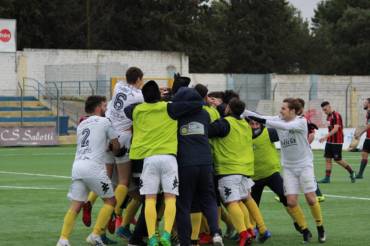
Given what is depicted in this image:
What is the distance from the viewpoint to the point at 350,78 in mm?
53031

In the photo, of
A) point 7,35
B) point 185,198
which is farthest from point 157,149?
point 7,35

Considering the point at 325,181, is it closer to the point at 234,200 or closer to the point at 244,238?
the point at 234,200

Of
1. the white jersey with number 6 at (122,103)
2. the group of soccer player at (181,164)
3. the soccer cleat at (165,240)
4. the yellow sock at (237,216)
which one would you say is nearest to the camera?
the soccer cleat at (165,240)

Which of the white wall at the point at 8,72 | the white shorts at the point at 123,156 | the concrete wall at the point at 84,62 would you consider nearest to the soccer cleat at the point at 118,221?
the white shorts at the point at 123,156

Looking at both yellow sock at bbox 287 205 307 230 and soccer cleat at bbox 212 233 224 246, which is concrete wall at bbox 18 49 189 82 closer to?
yellow sock at bbox 287 205 307 230

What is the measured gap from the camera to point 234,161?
11258 mm

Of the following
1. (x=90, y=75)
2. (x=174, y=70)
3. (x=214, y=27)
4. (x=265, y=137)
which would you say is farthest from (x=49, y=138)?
(x=214, y=27)

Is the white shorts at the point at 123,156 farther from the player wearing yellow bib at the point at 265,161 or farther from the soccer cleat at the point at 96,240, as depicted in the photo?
the player wearing yellow bib at the point at 265,161

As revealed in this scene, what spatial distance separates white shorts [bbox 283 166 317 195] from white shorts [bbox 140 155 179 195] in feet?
6.53

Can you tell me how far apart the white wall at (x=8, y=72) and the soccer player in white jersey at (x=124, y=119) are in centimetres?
3540

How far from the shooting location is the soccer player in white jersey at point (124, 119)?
11.6 meters

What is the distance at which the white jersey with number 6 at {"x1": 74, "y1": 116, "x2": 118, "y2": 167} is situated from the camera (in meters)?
11.0

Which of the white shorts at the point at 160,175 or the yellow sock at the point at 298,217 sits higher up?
the white shorts at the point at 160,175

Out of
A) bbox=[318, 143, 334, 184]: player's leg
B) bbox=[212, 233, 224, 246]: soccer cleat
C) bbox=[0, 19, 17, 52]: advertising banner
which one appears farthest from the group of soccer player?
bbox=[0, 19, 17, 52]: advertising banner
